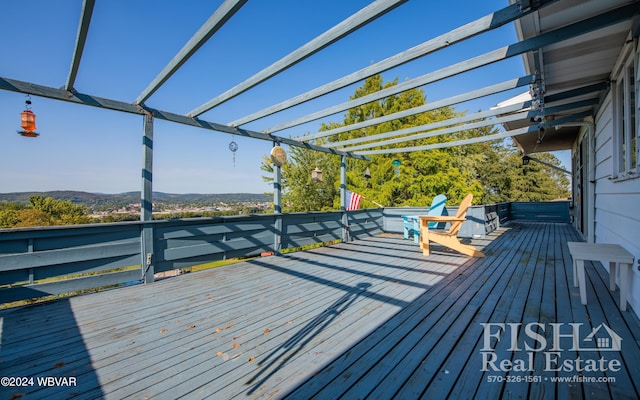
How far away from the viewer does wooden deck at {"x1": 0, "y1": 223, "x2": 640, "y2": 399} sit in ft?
4.84

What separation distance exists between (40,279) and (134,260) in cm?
82

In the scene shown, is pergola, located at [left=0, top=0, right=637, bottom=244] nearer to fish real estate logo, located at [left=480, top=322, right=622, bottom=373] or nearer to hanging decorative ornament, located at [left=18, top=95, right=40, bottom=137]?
hanging decorative ornament, located at [left=18, top=95, right=40, bottom=137]

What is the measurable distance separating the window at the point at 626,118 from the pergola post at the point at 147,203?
493 centimetres

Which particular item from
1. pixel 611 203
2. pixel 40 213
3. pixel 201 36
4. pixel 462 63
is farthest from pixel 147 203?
pixel 40 213

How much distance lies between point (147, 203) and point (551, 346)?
4.25 m

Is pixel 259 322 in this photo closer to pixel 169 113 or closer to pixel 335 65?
pixel 169 113

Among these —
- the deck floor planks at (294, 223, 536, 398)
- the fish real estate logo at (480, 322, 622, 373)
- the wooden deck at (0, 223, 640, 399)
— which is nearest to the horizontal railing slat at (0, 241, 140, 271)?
the wooden deck at (0, 223, 640, 399)

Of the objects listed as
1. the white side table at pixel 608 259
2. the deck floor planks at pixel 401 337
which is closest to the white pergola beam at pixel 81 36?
the deck floor planks at pixel 401 337

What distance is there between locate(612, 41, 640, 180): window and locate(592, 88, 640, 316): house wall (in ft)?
0.51

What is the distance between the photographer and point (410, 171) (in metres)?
11.1

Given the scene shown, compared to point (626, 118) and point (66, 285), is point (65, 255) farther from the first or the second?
point (626, 118)

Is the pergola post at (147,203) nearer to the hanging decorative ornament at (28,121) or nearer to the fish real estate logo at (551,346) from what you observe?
the hanging decorative ornament at (28,121)

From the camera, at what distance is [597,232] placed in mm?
4258

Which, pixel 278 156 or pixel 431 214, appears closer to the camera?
pixel 278 156
